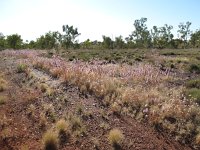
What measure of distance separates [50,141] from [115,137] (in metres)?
1.75

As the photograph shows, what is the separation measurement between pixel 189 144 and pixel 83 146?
314 cm

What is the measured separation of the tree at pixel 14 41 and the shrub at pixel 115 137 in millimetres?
78959

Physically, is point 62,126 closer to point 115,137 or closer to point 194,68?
point 115,137

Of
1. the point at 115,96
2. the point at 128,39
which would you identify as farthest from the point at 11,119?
the point at 128,39

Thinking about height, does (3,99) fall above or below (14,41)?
above

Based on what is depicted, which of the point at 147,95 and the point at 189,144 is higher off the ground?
the point at 147,95

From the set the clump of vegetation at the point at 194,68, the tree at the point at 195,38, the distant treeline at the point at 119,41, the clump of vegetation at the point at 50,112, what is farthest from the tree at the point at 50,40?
the clump of vegetation at the point at 50,112

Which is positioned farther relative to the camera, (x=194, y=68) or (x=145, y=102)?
(x=194, y=68)

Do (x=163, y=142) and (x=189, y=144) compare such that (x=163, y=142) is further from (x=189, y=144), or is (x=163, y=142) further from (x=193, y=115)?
(x=193, y=115)

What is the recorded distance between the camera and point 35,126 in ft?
32.8

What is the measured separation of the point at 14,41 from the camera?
281 feet

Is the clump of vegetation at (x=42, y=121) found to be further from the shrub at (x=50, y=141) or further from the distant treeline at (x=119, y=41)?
the distant treeline at (x=119, y=41)

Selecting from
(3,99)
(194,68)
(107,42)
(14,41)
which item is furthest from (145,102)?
(14,41)

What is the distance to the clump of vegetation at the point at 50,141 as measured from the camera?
8609 millimetres
